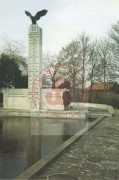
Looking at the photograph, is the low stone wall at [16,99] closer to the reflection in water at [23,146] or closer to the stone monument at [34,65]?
the stone monument at [34,65]

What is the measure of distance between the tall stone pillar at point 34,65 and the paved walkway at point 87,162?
11218 millimetres

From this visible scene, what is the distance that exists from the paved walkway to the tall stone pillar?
36.8 ft

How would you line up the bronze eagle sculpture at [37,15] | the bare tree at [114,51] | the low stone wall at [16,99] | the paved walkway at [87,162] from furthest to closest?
the bare tree at [114,51] → the low stone wall at [16,99] → the bronze eagle sculpture at [37,15] → the paved walkway at [87,162]

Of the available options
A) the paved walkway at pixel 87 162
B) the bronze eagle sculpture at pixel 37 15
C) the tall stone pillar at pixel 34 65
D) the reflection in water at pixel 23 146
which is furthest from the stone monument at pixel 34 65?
the paved walkway at pixel 87 162

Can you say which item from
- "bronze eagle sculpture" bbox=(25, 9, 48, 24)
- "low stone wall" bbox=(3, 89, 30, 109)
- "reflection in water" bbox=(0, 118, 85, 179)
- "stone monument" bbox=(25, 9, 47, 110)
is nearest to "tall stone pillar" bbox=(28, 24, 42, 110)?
"stone monument" bbox=(25, 9, 47, 110)

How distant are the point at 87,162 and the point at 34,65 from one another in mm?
15295

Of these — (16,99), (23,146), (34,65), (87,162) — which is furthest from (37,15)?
(87,162)

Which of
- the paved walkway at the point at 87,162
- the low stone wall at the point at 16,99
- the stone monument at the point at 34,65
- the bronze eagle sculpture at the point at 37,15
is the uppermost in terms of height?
the bronze eagle sculpture at the point at 37,15

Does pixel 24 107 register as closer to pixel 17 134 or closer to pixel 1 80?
pixel 1 80

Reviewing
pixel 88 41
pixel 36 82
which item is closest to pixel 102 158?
pixel 36 82

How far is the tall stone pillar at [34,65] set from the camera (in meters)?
23.2

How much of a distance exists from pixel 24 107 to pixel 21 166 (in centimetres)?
1582

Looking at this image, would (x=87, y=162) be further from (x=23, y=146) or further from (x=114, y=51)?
(x=114, y=51)

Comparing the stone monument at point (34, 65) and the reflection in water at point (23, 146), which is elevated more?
the stone monument at point (34, 65)
